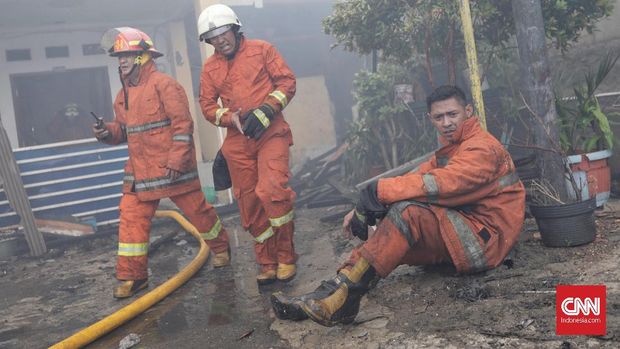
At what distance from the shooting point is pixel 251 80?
4.57 metres

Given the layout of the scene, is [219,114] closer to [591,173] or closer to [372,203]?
[372,203]

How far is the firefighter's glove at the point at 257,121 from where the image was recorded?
14.1ft

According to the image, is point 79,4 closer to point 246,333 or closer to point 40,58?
point 40,58

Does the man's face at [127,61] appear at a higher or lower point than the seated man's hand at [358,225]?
higher

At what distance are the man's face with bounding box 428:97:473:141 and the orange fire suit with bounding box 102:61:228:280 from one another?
2202 millimetres

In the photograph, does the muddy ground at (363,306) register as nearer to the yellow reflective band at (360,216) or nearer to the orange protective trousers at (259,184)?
the orange protective trousers at (259,184)

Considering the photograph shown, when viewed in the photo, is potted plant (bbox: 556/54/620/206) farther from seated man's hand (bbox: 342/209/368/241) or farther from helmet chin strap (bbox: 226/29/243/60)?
helmet chin strap (bbox: 226/29/243/60)

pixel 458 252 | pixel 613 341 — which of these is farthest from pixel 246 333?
pixel 613 341

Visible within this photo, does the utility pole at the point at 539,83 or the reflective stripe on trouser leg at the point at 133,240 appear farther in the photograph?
the reflective stripe on trouser leg at the point at 133,240

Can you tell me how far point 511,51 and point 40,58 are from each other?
868 cm

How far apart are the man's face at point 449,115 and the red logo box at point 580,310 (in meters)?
1.08

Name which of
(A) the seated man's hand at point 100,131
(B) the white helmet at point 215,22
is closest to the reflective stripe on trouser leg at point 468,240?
(B) the white helmet at point 215,22

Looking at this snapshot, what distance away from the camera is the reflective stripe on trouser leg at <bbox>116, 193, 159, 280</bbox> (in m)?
4.59

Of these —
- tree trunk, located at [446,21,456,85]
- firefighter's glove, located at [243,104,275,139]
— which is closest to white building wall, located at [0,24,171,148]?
tree trunk, located at [446,21,456,85]
